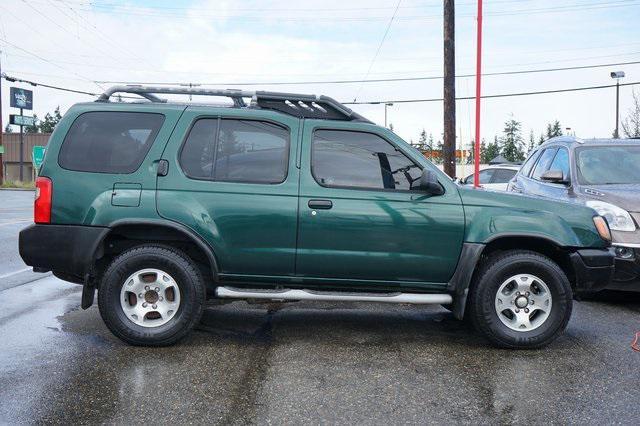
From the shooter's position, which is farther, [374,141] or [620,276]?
[620,276]

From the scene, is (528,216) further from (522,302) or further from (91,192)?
(91,192)

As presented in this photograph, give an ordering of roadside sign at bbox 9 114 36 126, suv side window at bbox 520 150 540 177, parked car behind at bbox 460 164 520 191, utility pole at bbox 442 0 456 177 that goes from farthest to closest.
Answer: roadside sign at bbox 9 114 36 126, parked car behind at bbox 460 164 520 191, utility pole at bbox 442 0 456 177, suv side window at bbox 520 150 540 177

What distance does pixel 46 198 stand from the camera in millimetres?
5027

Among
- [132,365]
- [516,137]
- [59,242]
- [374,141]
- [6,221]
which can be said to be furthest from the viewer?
[516,137]

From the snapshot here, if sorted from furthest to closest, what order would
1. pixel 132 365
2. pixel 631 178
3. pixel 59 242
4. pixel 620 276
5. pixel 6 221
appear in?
pixel 6 221 < pixel 631 178 < pixel 620 276 < pixel 59 242 < pixel 132 365

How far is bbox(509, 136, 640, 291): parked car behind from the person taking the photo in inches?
253

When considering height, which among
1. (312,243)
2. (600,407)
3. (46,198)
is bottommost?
(600,407)

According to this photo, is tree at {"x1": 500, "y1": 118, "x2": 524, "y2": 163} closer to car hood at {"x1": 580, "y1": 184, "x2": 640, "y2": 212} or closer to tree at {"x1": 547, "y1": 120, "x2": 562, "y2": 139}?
tree at {"x1": 547, "y1": 120, "x2": 562, "y2": 139}

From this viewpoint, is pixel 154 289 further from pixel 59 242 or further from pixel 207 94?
pixel 207 94

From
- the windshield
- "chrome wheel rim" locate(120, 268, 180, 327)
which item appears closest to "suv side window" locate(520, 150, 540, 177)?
the windshield

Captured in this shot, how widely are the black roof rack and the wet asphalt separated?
6.43ft

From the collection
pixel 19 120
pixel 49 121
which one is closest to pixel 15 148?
pixel 19 120

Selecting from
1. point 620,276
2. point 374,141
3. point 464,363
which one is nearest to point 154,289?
point 374,141

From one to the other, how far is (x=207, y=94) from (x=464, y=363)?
3.12 meters
